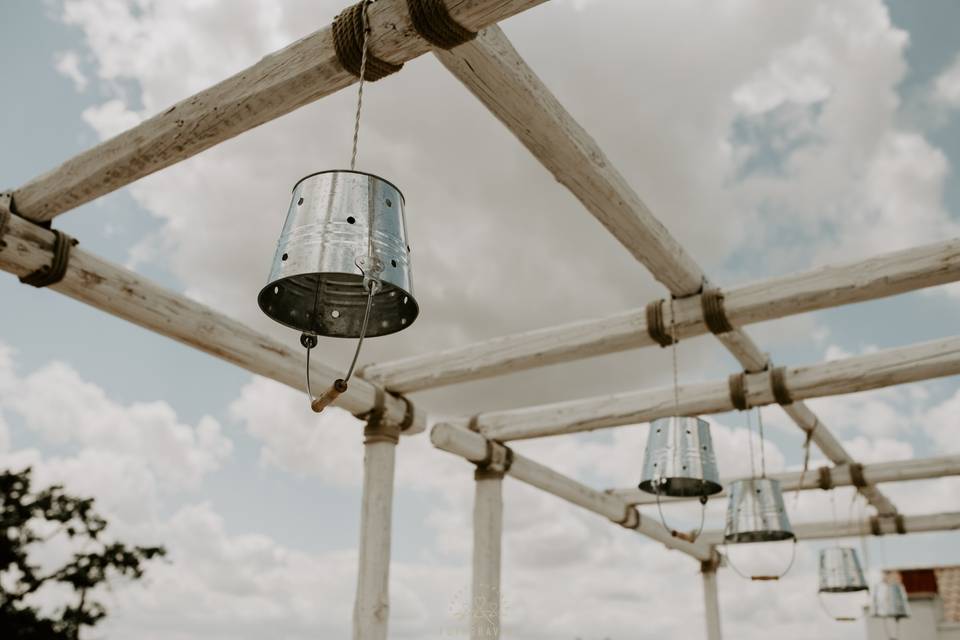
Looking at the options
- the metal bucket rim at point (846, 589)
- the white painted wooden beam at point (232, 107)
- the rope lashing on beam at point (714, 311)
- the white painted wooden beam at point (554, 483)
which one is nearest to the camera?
the white painted wooden beam at point (232, 107)

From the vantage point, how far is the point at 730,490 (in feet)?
19.1


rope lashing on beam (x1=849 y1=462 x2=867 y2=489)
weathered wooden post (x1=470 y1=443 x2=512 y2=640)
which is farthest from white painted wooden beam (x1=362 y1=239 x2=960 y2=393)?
rope lashing on beam (x1=849 y1=462 x2=867 y2=489)

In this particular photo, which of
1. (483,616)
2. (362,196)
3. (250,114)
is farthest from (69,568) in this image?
(362,196)

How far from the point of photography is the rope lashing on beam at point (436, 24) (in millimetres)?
2824

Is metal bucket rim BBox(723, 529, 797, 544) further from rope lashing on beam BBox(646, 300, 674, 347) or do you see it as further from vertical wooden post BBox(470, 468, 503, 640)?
vertical wooden post BBox(470, 468, 503, 640)

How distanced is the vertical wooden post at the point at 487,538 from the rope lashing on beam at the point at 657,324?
8.74 ft

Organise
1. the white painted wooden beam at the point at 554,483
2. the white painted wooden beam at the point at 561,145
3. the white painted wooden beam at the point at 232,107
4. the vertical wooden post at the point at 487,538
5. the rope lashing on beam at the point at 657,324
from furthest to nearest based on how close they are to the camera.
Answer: the vertical wooden post at the point at 487,538 → the white painted wooden beam at the point at 554,483 → the rope lashing on beam at the point at 657,324 → the white painted wooden beam at the point at 561,145 → the white painted wooden beam at the point at 232,107

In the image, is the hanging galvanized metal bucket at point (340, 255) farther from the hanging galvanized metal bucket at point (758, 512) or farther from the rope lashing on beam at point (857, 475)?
the rope lashing on beam at point (857, 475)

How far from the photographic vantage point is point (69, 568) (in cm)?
1402

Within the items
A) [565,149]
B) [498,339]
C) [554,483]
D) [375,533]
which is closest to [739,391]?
[498,339]

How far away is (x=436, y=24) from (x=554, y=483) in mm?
5965

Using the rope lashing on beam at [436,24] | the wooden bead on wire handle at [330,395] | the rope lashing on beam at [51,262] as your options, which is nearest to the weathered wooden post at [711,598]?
the rope lashing on beam at [51,262]

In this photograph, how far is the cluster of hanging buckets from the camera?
14.7ft

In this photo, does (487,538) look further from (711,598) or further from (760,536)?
(711,598)
